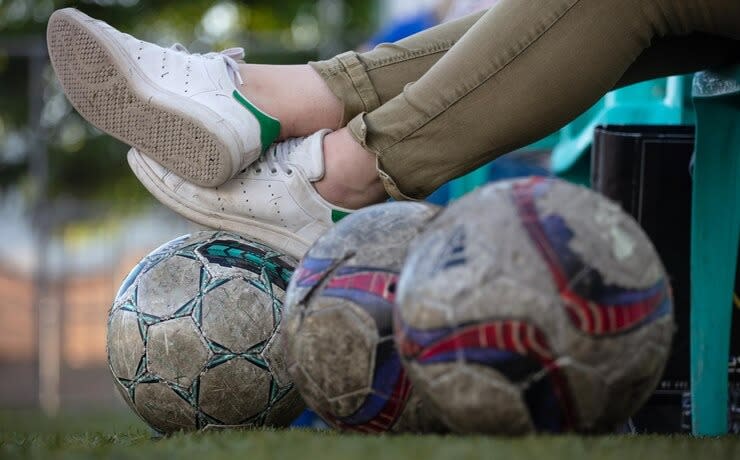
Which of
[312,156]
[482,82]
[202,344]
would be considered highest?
[482,82]

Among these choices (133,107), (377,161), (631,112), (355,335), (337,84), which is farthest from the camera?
(631,112)

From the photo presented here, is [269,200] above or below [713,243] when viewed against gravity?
above

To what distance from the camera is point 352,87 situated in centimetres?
274

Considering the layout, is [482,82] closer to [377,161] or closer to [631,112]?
[377,161]

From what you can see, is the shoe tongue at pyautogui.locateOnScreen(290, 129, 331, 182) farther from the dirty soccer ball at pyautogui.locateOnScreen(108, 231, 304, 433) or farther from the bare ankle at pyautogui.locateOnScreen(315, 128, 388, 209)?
the dirty soccer ball at pyautogui.locateOnScreen(108, 231, 304, 433)

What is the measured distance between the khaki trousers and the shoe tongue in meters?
0.12

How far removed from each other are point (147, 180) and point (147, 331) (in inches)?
18.4

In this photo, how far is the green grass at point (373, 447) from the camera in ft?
5.35

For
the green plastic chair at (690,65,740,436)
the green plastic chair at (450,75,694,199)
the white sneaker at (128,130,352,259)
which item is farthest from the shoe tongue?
the green plastic chair at (450,75,694,199)

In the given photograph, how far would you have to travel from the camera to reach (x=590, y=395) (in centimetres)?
170

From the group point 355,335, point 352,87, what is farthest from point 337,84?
point 355,335

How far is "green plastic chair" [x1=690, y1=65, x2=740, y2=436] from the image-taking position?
109 inches

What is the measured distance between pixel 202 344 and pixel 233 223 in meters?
0.42

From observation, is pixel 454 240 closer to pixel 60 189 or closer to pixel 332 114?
pixel 332 114
